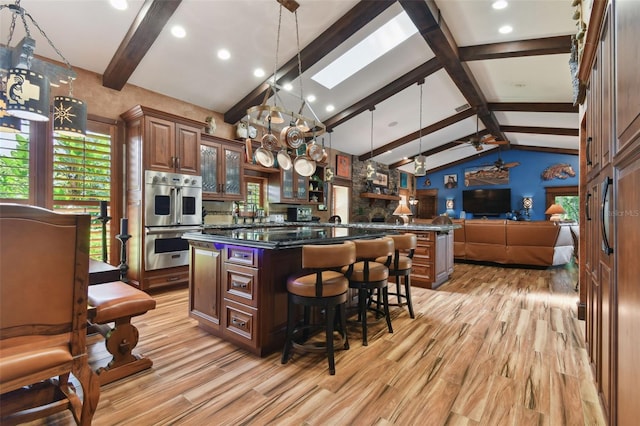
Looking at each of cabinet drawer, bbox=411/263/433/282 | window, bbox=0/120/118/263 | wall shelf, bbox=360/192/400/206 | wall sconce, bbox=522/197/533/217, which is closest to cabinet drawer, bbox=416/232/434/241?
cabinet drawer, bbox=411/263/433/282

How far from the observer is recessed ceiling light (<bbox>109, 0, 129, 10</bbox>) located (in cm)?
298

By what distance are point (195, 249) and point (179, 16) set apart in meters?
2.66

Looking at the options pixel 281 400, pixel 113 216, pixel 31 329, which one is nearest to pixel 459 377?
pixel 281 400

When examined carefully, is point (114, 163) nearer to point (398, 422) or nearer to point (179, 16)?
point (179, 16)

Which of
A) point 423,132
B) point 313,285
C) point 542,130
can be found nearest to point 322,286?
point 313,285

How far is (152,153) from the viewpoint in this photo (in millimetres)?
3891

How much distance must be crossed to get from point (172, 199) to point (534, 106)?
24.9ft

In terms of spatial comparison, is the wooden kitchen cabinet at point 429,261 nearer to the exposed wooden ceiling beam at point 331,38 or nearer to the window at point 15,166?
the exposed wooden ceiling beam at point 331,38

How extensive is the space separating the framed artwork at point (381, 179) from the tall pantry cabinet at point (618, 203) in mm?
8151

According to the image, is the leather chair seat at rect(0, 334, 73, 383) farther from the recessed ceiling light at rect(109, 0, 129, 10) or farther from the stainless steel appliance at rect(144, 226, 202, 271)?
the recessed ceiling light at rect(109, 0, 129, 10)

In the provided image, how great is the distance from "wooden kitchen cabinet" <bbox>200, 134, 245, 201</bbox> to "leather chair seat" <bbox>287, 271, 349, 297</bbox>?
3.17m

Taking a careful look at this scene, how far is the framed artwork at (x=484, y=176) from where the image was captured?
1129 cm

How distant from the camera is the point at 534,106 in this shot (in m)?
6.46

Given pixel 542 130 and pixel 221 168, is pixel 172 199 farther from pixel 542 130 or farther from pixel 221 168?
pixel 542 130
